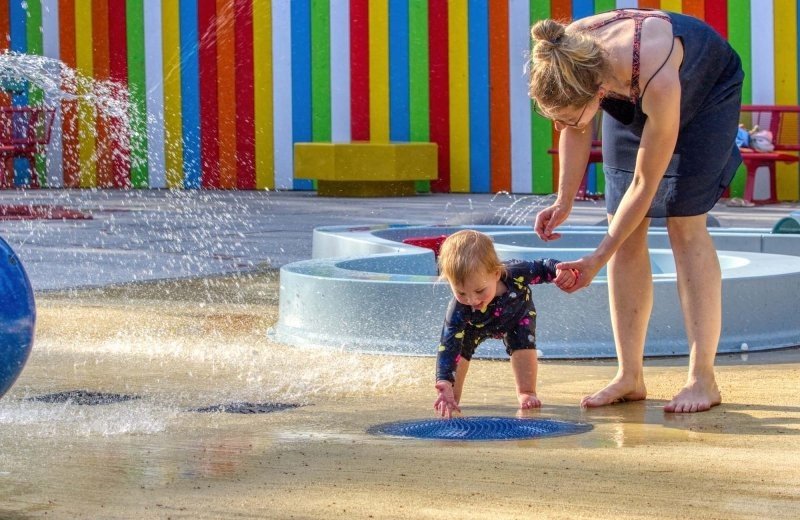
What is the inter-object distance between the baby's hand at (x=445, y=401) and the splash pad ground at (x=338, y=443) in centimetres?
6

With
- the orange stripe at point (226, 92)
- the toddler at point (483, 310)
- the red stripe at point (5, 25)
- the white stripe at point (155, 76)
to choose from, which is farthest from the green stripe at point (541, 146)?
the toddler at point (483, 310)

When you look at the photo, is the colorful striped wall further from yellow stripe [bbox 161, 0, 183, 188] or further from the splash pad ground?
the splash pad ground

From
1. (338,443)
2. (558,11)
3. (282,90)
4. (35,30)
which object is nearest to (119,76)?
(35,30)

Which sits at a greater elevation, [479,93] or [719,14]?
[719,14]

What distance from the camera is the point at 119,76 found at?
57.4 ft

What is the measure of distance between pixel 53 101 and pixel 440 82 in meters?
4.94

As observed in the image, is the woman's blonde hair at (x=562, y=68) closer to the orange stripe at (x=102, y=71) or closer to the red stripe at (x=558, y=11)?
the red stripe at (x=558, y=11)

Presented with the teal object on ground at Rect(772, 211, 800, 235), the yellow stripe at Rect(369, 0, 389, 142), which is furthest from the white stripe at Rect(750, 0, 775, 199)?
the teal object on ground at Rect(772, 211, 800, 235)

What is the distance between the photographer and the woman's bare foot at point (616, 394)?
4.21 meters

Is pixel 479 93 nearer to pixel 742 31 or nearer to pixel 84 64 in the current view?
pixel 742 31

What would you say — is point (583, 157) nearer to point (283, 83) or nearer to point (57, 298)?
point (57, 298)

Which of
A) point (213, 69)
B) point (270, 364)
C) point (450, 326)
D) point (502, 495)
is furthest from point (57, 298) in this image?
point (213, 69)

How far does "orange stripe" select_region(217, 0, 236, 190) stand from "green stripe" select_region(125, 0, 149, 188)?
105 centimetres

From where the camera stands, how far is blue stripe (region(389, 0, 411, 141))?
1612 cm
